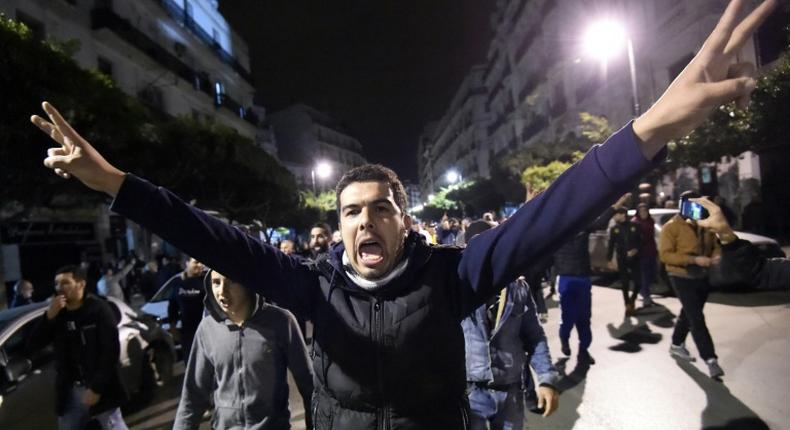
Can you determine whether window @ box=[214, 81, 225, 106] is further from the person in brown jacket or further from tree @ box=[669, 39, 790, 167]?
the person in brown jacket

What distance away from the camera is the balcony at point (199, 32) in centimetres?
2739

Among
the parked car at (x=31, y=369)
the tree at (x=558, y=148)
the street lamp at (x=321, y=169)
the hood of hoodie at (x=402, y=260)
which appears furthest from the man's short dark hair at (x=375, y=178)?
the street lamp at (x=321, y=169)

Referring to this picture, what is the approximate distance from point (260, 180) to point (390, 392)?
2255 centimetres

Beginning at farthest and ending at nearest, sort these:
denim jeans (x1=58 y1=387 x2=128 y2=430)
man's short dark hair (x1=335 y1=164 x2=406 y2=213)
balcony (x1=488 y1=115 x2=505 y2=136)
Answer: balcony (x1=488 y1=115 x2=505 y2=136) < denim jeans (x1=58 y1=387 x2=128 y2=430) < man's short dark hair (x1=335 y1=164 x2=406 y2=213)

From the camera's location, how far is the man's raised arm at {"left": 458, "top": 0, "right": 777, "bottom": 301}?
1.25m

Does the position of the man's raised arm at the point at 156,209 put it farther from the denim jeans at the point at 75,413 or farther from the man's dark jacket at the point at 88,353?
the denim jeans at the point at 75,413

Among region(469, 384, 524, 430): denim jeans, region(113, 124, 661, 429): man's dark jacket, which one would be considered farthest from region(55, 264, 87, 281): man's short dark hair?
region(469, 384, 524, 430): denim jeans

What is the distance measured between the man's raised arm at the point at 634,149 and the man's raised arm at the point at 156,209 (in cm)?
92

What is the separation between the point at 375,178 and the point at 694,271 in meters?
4.70

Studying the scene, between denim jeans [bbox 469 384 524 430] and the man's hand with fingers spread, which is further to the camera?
denim jeans [bbox 469 384 524 430]

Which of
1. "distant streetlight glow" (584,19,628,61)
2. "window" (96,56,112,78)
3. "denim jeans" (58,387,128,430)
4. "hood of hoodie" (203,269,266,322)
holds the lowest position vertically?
"denim jeans" (58,387,128,430)

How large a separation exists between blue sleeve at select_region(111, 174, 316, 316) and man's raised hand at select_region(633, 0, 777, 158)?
129cm

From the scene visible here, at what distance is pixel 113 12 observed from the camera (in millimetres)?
21156

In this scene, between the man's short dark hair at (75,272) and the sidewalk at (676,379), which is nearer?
the man's short dark hair at (75,272)
